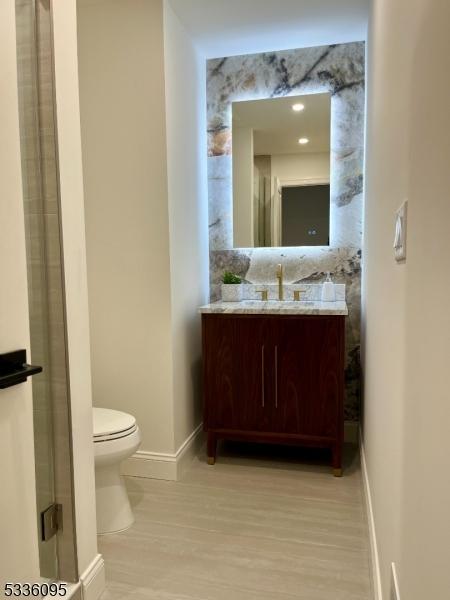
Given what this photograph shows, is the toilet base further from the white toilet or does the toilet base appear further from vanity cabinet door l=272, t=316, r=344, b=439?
vanity cabinet door l=272, t=316, r=344, b=439

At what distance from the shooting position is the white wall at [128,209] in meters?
Result: 2.36

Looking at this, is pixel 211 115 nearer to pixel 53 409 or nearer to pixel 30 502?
pixel 53 409

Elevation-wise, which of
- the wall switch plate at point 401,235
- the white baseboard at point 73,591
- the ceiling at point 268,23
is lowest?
the white baseboard at point 73,591

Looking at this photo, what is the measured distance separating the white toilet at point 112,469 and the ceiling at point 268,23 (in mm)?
2213

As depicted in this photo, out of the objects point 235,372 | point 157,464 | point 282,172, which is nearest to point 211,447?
point 157,464

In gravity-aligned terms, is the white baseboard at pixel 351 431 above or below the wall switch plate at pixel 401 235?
below

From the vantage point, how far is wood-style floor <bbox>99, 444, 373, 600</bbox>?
→ 5.28 ft

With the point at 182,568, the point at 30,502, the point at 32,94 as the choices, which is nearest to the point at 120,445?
the point at 182,568

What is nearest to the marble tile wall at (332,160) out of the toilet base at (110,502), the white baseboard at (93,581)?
the toilet base at (110,502)

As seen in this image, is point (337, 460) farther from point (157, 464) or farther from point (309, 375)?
point (157, 464)

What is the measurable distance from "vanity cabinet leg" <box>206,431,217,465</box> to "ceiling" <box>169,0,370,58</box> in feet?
7.85

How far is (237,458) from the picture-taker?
2.71 m

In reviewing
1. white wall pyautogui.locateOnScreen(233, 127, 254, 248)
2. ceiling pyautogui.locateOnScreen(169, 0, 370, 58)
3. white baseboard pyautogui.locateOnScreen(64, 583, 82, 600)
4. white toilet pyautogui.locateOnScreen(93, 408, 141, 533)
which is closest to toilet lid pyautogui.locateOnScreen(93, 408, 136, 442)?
white toilet pyautogui.locateOnScreen(93, 408, 141, 533)

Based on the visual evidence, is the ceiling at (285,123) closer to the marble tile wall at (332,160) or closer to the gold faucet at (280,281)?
the marble tile wall at (332,160)
